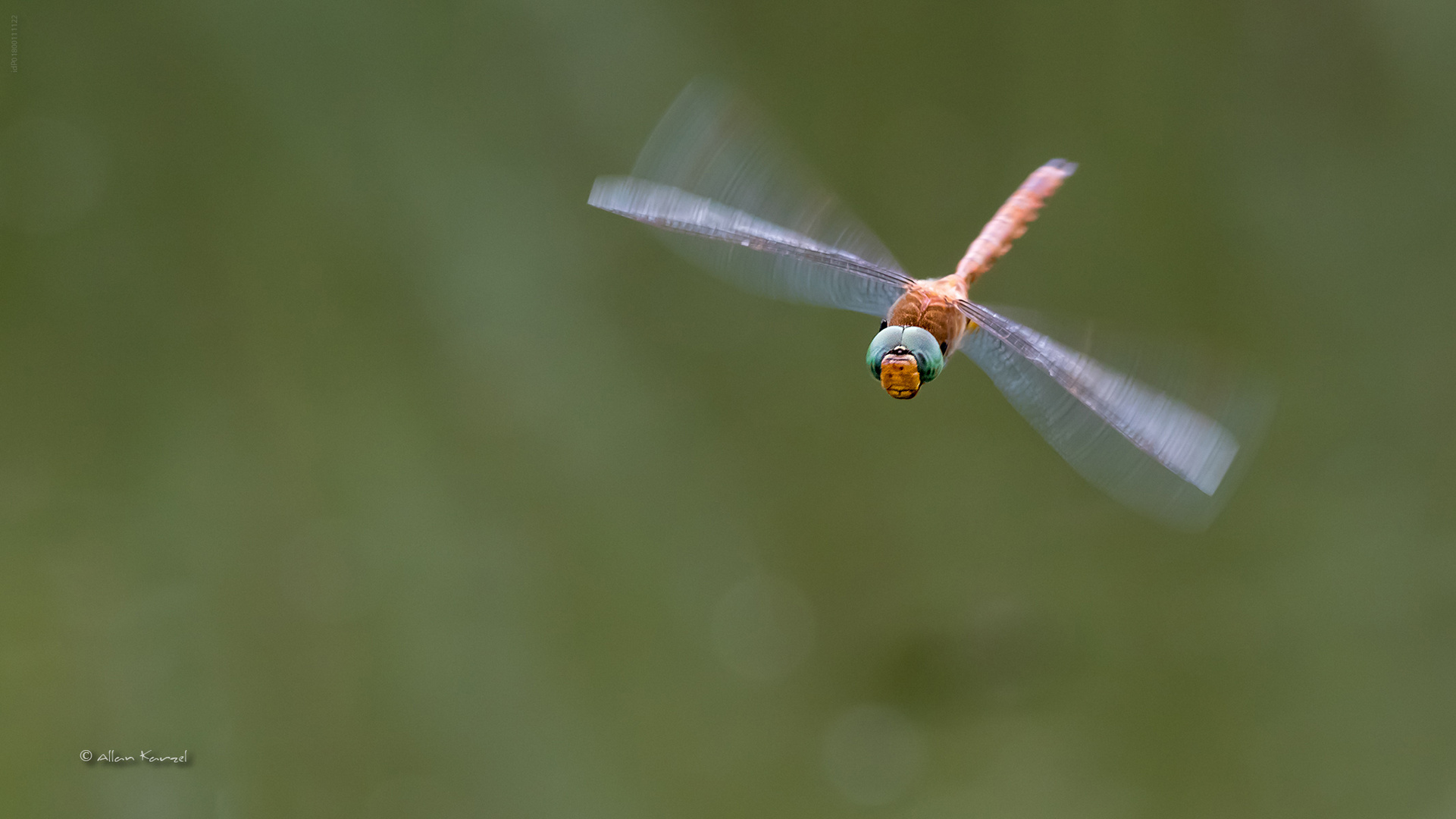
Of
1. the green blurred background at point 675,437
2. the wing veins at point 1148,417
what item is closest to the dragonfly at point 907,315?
the wing veins at point 1148,417

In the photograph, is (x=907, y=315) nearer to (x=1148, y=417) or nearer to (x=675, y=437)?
(x=1148, y=417)

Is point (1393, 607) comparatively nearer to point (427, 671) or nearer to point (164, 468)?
point (427, 671)

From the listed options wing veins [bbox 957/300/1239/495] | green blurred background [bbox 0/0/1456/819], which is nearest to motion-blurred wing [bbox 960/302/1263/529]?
wing veins [bbox 957/300/1239/495]

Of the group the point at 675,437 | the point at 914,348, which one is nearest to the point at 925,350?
the point at 914,348

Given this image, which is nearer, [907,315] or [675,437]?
[907,315]

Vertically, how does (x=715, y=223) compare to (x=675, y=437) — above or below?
above

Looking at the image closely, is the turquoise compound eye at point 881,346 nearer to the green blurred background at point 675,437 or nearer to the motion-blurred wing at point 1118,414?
the motion-blurred wing at point 1118,414

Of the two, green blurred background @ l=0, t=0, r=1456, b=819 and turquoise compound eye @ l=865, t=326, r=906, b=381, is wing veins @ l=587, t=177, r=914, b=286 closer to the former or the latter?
turquoise compound eye @ l=865, t=326, r=906, b=381

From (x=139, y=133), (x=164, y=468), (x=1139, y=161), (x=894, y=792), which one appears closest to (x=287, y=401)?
(x=164, y=468)
